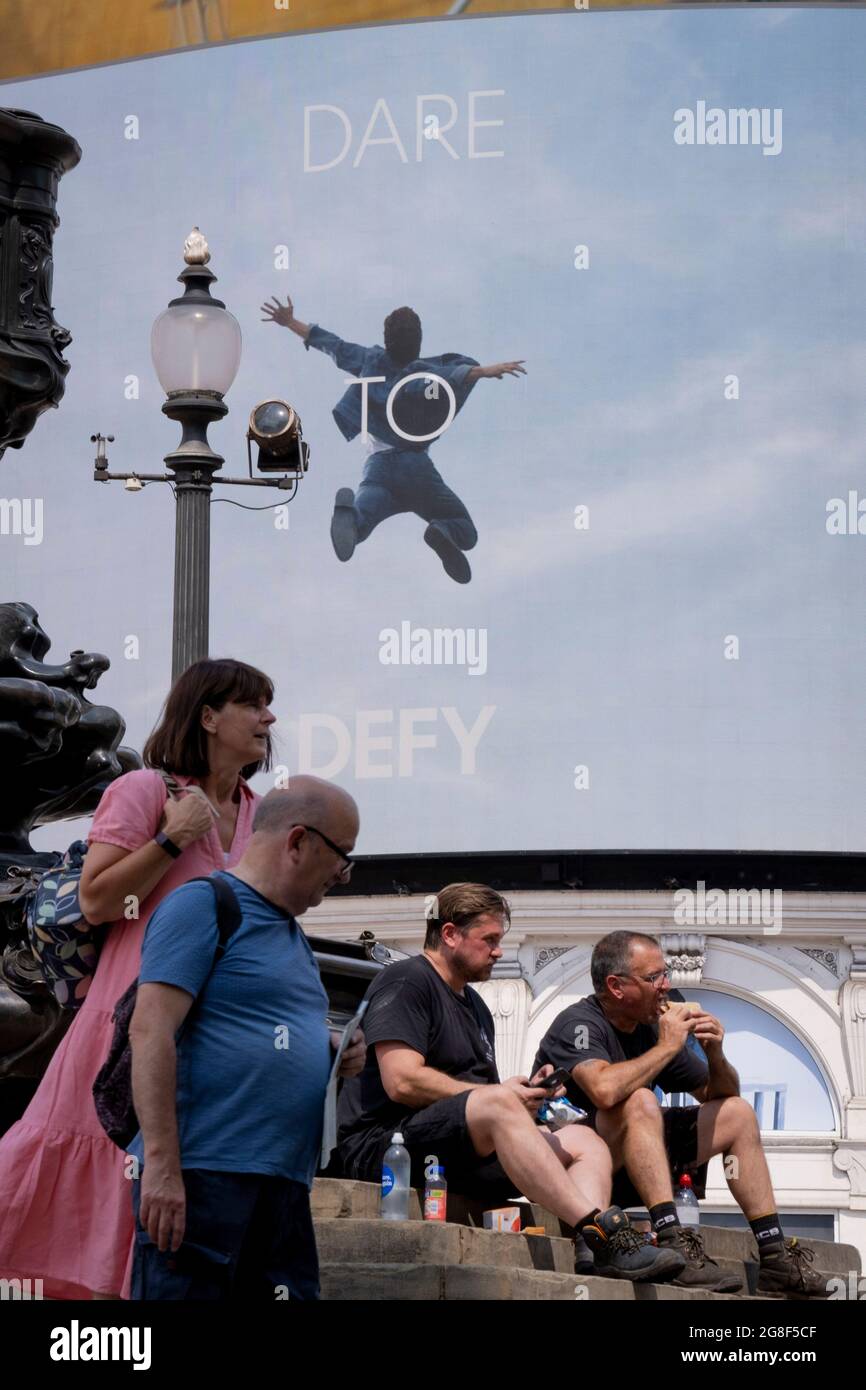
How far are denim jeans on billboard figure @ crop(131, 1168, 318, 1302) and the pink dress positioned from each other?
260 millimetres

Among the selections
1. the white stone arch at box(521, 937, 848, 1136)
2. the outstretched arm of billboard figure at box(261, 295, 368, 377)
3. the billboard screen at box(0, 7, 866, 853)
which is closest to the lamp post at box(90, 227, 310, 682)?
the white stone arch at box(521, 937, 848, 1136)

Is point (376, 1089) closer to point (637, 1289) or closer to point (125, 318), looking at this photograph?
point (637, 1289)

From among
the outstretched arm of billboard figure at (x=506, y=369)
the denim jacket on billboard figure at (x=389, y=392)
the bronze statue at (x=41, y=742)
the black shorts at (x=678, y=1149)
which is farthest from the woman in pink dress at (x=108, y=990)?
the denim jacket on billboard figure at (x=389, y=392)

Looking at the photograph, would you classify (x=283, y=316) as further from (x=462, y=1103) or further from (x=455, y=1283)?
(x=455, y=1283)

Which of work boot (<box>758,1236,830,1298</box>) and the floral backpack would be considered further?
work boot (<box>758,1236,830,1298</box>)

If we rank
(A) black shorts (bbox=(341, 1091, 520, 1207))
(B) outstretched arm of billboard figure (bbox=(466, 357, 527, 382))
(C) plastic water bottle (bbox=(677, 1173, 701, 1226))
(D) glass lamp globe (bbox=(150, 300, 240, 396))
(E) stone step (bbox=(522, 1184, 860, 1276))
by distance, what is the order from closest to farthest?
(A) black shorts (bbox=(341, 1091, 520, 1207)), (C) plastic water bottle (bbox=(677, 1173, 701, 1226)), (E) stone step (bbox=(522, 1184, 860, 1276)), (D) glass lamp globe (bbox=(150, 300, 240, 396)), (B) outstretched arm of billboard figure (bbox=(466, 357, 527, 382))

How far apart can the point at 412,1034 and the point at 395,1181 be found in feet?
1.28

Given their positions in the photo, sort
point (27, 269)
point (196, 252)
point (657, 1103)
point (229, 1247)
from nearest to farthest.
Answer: point (229, 1247) < point (27, 269) < point (657, 1103) < point (196, 252)

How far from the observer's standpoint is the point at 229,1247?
3.62 meters

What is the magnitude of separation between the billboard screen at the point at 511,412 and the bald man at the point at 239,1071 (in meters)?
30.5

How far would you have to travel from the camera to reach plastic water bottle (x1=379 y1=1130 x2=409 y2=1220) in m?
5.95

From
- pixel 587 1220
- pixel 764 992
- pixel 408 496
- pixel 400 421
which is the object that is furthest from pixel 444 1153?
pixel 400 421

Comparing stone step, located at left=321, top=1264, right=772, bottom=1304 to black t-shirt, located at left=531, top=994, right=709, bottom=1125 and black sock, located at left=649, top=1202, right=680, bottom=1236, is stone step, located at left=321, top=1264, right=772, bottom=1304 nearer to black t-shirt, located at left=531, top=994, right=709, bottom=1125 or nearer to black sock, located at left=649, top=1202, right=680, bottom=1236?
black sock, located at left=649, top=1202, right=680, bottom=1236
